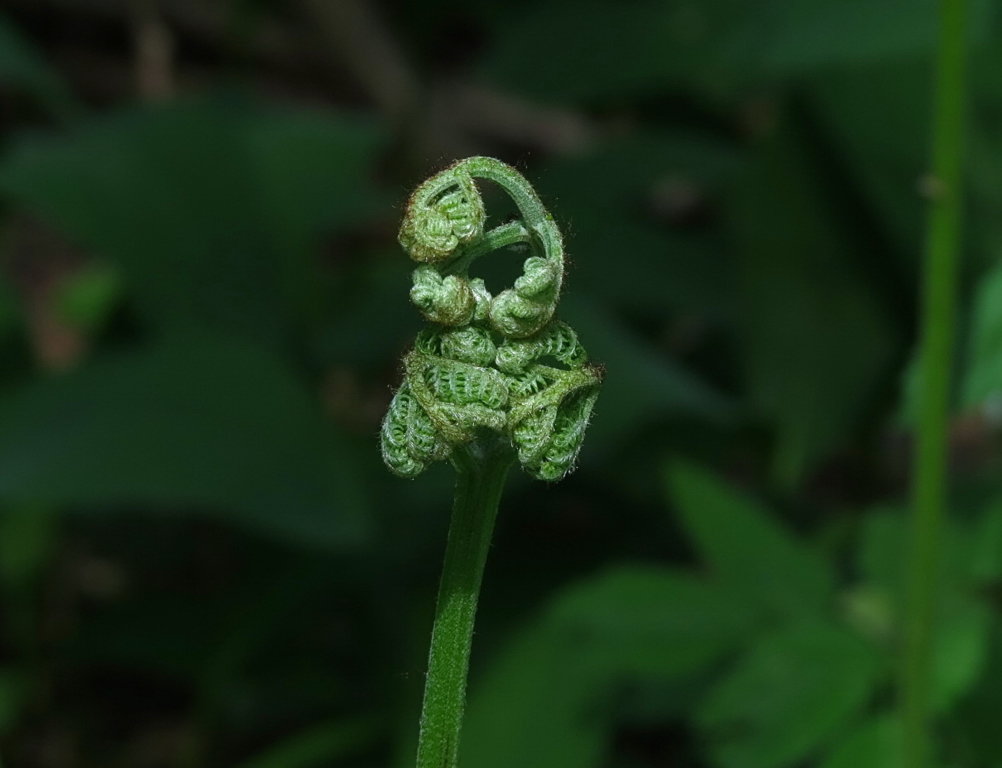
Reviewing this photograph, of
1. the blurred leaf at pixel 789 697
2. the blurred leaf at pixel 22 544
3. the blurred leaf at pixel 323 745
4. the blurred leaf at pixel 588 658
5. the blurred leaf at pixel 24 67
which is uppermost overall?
the blurred leaf at pixel 24 67

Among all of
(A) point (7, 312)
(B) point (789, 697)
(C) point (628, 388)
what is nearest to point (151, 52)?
(A) point (7, 312)

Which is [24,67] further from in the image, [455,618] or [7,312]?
[455,618]

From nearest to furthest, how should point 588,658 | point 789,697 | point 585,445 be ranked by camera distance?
point 789,697, point 588,658, point 585,445

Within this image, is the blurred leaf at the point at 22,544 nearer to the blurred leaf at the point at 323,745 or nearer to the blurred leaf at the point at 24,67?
the blurred leaf at the point at 323,745

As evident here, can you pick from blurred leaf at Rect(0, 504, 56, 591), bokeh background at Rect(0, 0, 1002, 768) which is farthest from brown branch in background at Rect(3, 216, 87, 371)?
blurred leaf at Rect(0, 504, 56, 591)

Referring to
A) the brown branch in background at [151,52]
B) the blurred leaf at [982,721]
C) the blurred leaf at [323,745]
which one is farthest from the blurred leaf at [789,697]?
the brown branch in background at [151,52]

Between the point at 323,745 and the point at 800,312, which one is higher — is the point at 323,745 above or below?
A: below

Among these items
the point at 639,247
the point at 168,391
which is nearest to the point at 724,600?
the point at 168,391
